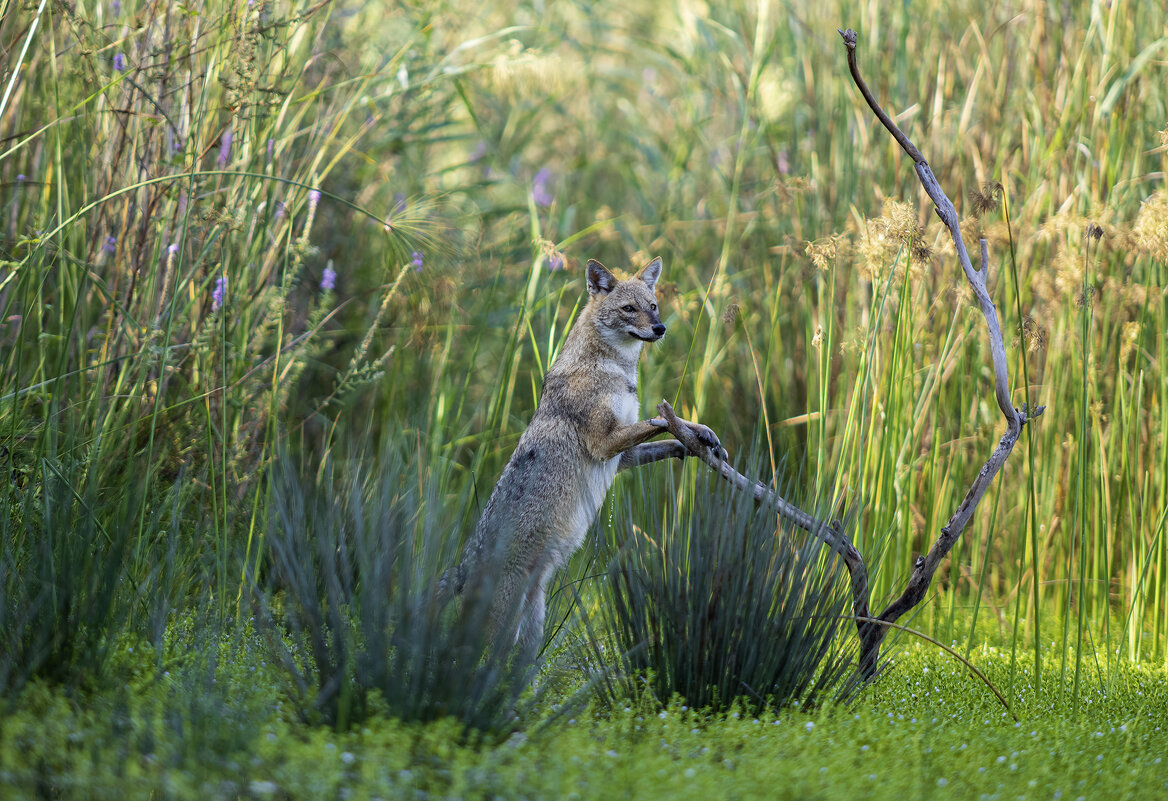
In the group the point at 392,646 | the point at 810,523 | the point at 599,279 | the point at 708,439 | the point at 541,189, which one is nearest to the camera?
the point at 392,646

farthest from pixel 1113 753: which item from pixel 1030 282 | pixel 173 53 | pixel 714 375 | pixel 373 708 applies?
pixel 173 53

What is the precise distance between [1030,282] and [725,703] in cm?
284

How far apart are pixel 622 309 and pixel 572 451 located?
67cm

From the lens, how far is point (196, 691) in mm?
2547

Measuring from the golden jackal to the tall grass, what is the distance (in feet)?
0.67

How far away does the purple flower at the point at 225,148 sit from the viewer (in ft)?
14.5

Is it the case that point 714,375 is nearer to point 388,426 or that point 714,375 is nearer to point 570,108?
point 388,426

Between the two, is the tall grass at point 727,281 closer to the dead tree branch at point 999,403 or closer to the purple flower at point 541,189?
the dead tree branch at point 999,403

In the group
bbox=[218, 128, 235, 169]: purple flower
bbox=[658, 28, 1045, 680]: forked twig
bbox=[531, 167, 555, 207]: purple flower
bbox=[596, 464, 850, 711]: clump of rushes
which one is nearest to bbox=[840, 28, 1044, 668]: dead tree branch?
bbox=[658, 28, 1045, 680]: forked twig

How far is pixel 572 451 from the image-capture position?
12.8ft

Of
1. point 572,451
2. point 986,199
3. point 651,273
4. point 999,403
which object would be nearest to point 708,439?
point 572,451

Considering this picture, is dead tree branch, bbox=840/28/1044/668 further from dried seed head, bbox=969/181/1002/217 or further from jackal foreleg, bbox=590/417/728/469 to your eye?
jackal foreleg, bbox=590/417/728/469

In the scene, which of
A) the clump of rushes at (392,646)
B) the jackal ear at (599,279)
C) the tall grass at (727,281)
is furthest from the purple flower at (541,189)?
the clump of rushes at (392,646)

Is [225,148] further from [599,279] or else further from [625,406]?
[625,406]
